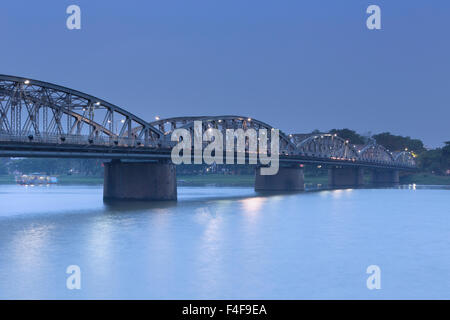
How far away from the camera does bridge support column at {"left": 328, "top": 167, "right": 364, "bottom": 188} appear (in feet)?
547

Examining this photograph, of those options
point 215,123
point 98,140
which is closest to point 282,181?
point 215,123

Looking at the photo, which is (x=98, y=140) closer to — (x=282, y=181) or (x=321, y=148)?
(x=282, y=181)

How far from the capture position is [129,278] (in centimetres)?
2475

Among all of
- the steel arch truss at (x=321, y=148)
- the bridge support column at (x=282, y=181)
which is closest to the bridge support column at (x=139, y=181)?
the bridge support column at (x=282, y=181)

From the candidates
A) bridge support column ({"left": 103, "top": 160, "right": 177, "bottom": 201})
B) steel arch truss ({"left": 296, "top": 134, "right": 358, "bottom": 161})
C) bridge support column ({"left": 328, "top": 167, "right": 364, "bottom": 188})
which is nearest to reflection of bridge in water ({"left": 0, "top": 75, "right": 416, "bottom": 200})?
bridge support column ({"left": 103, "top": 160, "right": 177, "bottom": 201})

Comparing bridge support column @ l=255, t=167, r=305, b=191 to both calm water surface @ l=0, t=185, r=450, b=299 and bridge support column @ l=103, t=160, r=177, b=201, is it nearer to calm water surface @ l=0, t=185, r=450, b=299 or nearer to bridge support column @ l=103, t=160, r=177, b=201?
bridge support column @ l=103, t=160, r=177, b=201

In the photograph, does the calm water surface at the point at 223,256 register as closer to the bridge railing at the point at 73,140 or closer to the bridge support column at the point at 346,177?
the bridge railing at the point at 73,140

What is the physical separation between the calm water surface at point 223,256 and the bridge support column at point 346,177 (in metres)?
111

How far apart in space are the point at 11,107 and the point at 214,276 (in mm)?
41838

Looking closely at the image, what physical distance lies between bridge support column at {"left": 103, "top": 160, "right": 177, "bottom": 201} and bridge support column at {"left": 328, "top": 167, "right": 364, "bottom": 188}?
307 ft

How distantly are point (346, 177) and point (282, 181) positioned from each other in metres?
46.0

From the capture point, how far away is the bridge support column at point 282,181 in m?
127

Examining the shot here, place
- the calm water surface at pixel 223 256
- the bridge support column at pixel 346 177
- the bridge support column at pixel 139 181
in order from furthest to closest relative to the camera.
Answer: the bridge support column at pixel 346 177, the bridge support column at pixel 139 181, the calm water surface at pixel 223 256

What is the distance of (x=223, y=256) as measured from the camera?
3138 centimetres
